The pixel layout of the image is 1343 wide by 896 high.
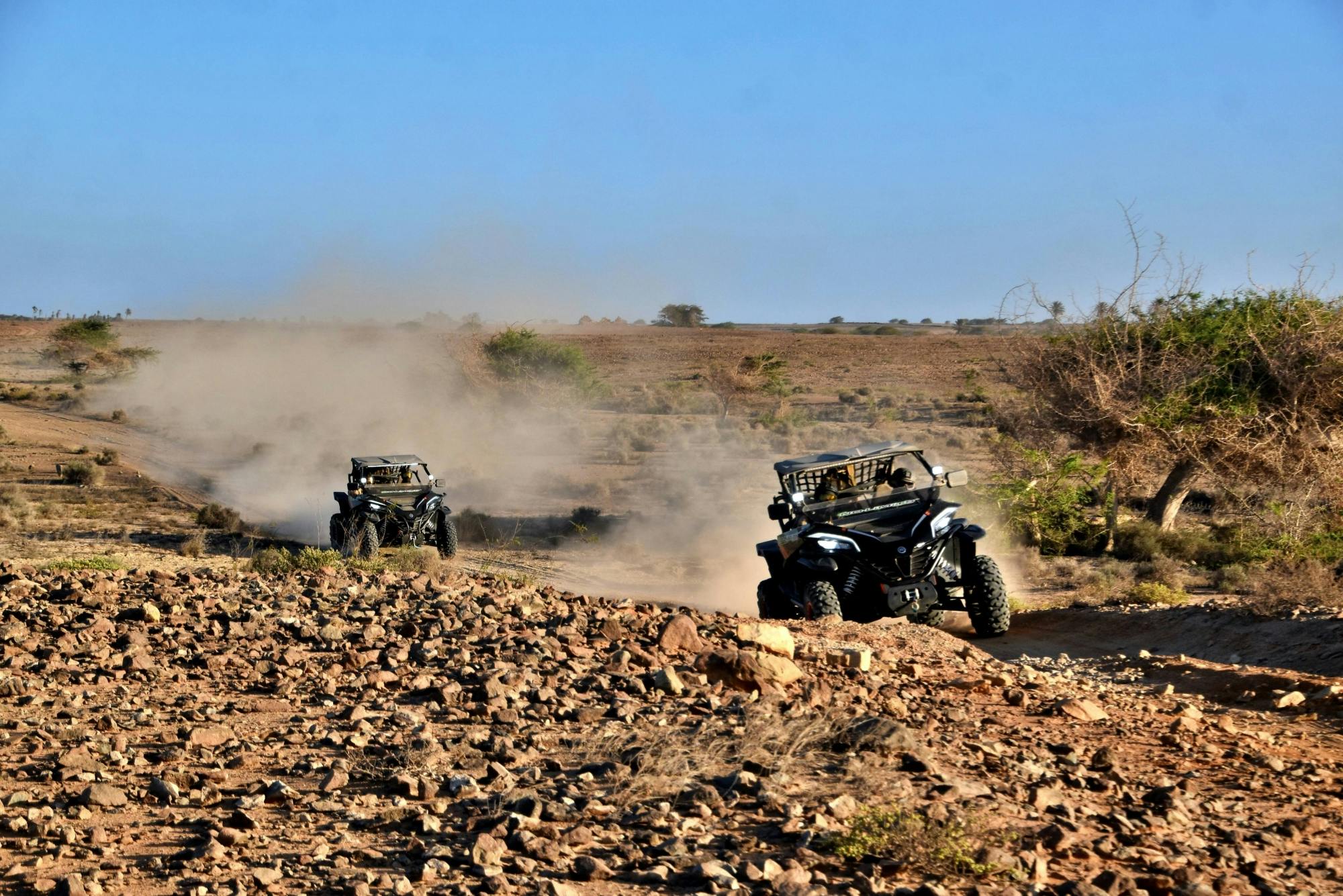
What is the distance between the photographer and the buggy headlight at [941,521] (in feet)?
40.4

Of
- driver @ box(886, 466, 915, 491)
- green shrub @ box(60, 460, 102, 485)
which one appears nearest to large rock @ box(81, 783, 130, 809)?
driver @ box(886, 466, 915, 491)

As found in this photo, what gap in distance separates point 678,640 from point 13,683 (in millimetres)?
4282

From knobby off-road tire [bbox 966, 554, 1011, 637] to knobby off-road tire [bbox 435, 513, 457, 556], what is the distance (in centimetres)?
1170

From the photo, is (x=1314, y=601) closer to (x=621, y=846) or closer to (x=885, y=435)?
(x=621, y=846)

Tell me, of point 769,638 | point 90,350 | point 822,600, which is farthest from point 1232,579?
point 90,350

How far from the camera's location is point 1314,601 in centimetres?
1327

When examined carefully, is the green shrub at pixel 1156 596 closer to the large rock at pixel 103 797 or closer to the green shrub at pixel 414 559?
the green shrub at pixel 414 559

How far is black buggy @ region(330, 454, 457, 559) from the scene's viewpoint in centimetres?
2184

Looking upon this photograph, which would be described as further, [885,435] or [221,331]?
[221,331]

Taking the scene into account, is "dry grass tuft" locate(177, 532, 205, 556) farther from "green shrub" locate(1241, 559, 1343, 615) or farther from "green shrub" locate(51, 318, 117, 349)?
"green shrub" locate(51, 318, 117, 349)

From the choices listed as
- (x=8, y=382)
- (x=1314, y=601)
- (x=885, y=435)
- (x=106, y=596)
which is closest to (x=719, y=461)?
(x=885, y=435)

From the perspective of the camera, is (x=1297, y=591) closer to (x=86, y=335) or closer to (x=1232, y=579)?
(x=1232, y=579)

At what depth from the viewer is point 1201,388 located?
20.8 m

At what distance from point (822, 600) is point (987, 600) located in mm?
1748
